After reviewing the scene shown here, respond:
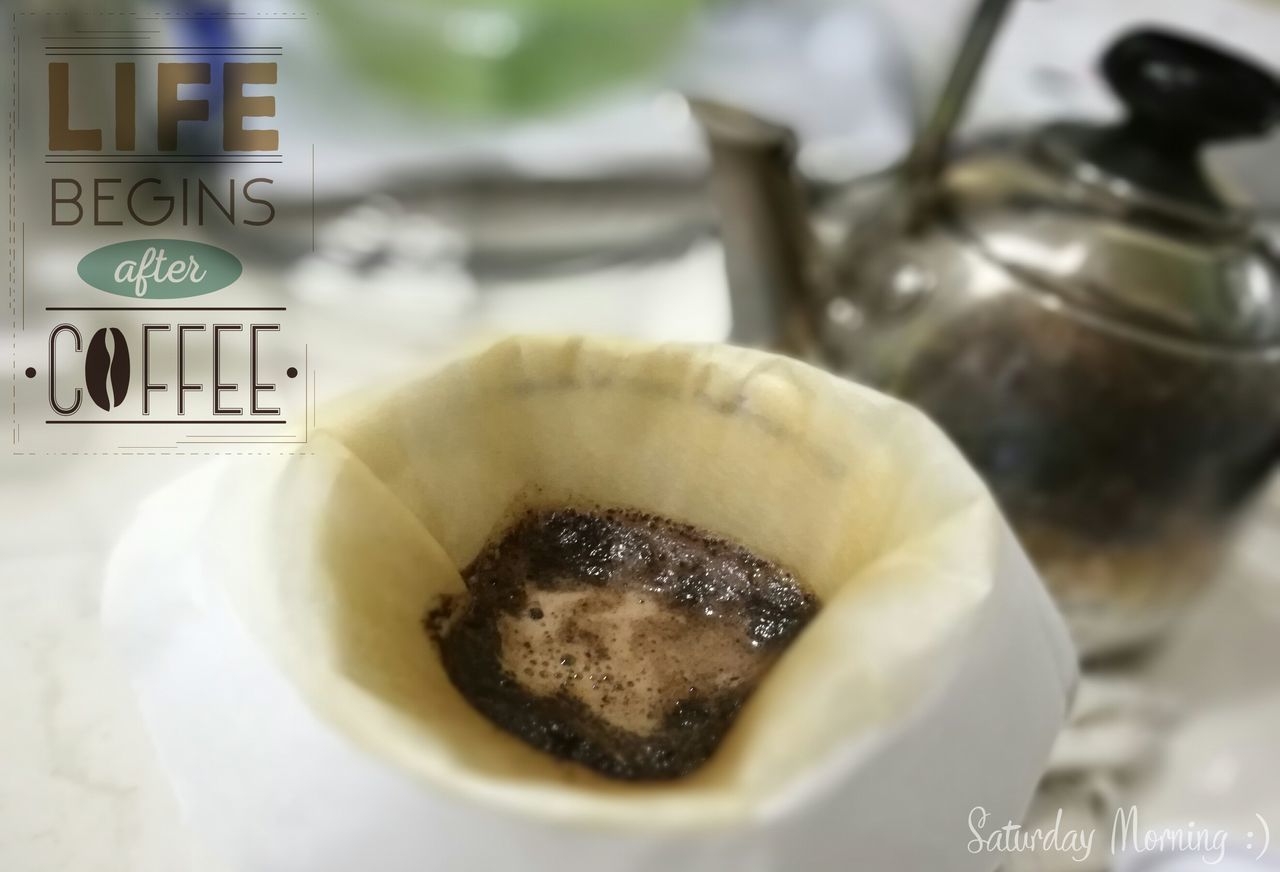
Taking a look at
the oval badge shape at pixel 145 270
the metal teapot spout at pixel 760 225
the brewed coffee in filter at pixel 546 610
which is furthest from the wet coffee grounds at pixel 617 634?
the metal teapot spout at pixel 760 225

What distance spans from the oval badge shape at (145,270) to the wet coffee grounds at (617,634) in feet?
0.48

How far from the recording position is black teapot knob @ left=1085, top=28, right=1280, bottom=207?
0.54 m

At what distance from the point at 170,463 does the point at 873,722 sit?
0.29 metres

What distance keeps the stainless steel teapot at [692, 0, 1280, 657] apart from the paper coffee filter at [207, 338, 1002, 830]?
266 millimetres

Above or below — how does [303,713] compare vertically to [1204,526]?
above

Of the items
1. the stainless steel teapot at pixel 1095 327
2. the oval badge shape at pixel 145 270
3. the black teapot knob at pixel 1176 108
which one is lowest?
the stainless steel teapot at pixel 1095 327

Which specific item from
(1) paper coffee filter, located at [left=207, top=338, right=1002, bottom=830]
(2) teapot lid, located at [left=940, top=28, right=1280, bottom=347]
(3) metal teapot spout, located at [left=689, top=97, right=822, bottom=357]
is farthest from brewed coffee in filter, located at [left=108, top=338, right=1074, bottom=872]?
(2) teapot lid, located at [left=940, top=28, right=1280, bottom=347]

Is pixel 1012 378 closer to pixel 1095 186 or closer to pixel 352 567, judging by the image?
pixel 1095 186

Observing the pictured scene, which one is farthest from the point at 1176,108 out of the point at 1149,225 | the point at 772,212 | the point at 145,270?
the point at 145,270

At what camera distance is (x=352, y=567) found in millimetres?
254

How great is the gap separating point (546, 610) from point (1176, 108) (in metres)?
0.51

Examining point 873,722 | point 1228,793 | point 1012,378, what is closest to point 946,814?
point 873,722

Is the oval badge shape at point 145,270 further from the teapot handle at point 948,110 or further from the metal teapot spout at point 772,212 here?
the teapot handle at point 948,110

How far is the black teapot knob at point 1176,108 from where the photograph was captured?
21.2 inches
